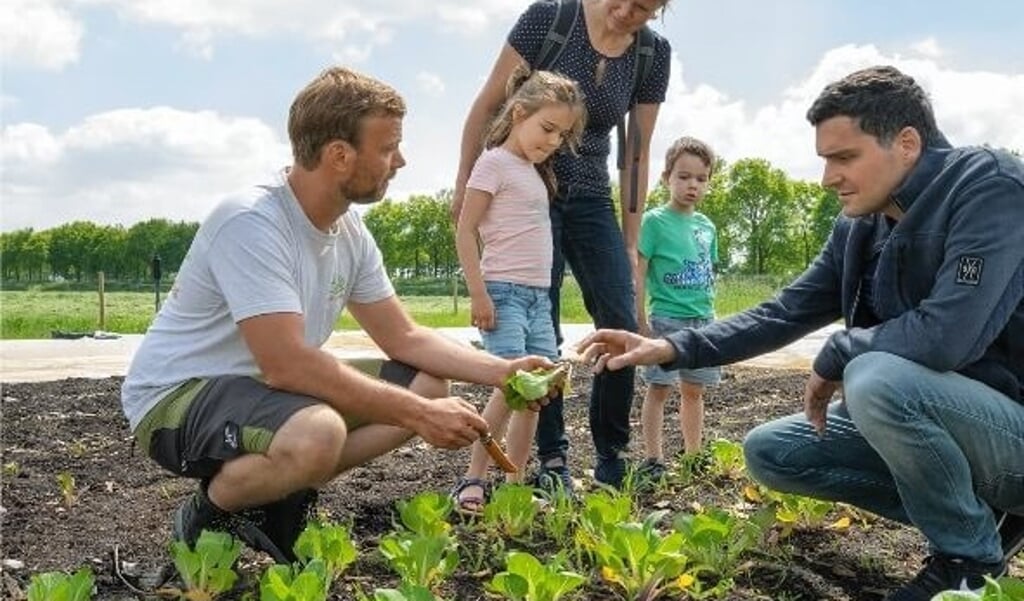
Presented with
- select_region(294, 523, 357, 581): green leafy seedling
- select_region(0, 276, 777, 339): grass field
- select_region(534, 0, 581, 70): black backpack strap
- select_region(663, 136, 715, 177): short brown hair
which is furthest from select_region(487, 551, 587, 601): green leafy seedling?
select_region(0, 276, 777, 339): grass field

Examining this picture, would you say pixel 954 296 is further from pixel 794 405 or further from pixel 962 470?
pixel 794 405

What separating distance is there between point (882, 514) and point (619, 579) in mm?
1051

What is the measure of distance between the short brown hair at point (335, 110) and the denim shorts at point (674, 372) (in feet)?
5.70

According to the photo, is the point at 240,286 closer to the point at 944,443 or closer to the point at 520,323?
the point at 520,323

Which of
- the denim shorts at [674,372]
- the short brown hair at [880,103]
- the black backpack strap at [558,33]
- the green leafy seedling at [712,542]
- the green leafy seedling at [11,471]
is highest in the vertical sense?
the black backpack strap at [558,33]

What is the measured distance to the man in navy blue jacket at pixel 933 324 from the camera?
2.69 m

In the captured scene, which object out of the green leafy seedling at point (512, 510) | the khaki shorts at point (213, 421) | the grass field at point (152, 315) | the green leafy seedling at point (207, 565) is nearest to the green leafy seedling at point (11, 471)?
the khaki shorts at point (213, 421)

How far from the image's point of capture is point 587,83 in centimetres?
400

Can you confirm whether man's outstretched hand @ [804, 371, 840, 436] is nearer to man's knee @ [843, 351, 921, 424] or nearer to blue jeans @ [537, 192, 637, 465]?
man's knee @ [843, 351, 921, 424]

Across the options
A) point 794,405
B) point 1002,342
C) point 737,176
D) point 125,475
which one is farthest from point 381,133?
point 737,176

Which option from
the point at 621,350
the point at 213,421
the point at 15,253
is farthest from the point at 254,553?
the point at 15,253

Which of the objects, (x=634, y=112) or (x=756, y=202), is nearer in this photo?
(x=634, y=112)

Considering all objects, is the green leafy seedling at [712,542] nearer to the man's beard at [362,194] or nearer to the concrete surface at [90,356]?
the man's beard at [362,194]

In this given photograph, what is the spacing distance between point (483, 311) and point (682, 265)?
4.33 feet
